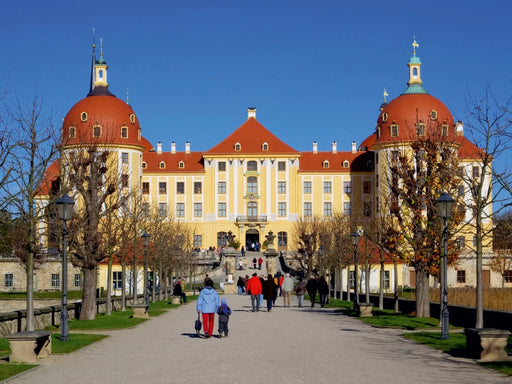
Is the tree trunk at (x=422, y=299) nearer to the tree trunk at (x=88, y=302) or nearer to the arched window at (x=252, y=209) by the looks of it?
the tree trunk at (x=88, y=302)

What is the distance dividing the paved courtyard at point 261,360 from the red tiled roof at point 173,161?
6837 centimetres

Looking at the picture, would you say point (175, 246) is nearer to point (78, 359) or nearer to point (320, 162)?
point (78, 359)

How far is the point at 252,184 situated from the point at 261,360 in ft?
245

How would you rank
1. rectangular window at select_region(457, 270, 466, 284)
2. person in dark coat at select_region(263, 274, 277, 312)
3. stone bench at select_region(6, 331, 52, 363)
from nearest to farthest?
1. stone bench at select_region(6, 331, 52, 363)
2. person in dark coat at select_region(263, 274, 277, 312)
3. rectangular window at select_region(457, 270, 466, 284)

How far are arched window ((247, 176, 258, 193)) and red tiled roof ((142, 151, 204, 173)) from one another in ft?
17.3

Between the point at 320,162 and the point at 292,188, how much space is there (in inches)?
180

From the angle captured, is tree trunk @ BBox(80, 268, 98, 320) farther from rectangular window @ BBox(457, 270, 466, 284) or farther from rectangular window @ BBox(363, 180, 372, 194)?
rectangular window @ BBox(363, 180, 372, 194)

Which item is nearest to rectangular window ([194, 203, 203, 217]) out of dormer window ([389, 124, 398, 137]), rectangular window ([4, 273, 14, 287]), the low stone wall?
dormer window ([389, 124, 398, 137])

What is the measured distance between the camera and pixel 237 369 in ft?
44.2

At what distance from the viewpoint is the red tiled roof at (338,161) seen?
90125 millimetres

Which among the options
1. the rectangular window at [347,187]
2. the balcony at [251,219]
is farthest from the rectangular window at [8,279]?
the rectangular window at [347,187]

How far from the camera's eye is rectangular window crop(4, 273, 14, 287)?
67375mm

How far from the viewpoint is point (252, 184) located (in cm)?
8944

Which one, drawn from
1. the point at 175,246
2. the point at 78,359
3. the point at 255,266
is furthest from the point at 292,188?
the point at 78,359
